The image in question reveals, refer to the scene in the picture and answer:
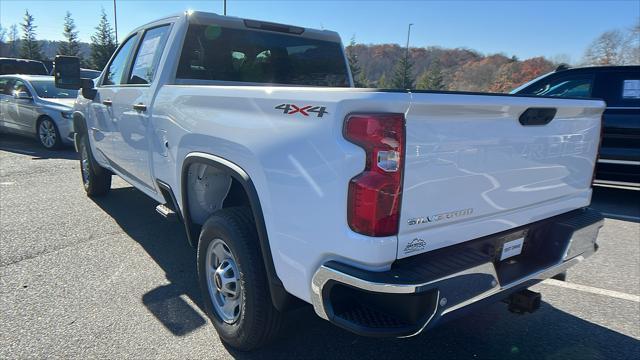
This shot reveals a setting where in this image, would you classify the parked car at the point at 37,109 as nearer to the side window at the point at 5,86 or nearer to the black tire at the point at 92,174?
the side window at the point at 5,86

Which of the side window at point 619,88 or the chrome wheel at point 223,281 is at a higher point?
the side window at point 619,88

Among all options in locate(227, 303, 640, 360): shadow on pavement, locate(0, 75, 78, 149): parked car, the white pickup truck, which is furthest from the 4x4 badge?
locate(0, 75, 78, 149): parked car

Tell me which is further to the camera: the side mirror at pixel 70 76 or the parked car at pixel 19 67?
the parked car at pixel 19 67

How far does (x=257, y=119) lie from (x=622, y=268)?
3.85 meters

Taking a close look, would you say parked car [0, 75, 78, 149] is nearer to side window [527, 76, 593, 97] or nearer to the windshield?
the windshield

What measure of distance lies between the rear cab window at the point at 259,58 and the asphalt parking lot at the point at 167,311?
1751 mm

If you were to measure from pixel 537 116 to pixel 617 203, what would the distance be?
5532 mm

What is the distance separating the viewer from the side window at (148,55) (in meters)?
3.80

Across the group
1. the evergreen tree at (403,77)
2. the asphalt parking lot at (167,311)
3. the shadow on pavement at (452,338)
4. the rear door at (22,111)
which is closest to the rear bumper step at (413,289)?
the shadow on pavement at (452,338)

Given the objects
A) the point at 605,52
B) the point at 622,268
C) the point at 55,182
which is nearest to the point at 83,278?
the point at 55,182

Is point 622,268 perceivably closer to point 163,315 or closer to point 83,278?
point 163,315

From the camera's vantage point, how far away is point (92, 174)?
5.76 metres

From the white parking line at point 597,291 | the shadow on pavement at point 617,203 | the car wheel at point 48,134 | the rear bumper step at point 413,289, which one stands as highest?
the rear bumper step at point 413,289

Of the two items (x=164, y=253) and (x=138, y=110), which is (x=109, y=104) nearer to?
(x=138, y=110)
